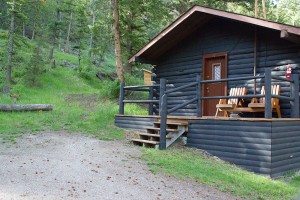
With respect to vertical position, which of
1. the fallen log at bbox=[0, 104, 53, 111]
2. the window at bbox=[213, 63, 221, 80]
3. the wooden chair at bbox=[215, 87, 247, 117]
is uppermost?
the window at bbox=[213, 63, 221, 80]

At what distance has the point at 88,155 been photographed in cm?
811

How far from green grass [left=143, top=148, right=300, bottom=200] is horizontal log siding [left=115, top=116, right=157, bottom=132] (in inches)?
87.0

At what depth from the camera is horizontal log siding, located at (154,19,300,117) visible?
9922mm

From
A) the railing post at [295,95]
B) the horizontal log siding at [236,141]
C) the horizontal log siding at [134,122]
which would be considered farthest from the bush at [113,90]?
the railing post at [295,95]

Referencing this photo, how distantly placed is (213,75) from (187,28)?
2003mm

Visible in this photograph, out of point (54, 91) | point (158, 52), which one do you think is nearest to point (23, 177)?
point (158, 52)

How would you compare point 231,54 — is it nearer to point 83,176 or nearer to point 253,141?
point 253,141

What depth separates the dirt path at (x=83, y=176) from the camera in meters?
5.36

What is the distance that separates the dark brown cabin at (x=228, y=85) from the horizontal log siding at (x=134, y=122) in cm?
3

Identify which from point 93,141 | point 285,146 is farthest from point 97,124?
point 285,146

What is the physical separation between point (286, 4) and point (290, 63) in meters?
48.1

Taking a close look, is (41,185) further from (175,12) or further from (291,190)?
(175,12)

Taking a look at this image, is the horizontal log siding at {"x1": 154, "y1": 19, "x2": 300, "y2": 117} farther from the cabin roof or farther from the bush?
the bush

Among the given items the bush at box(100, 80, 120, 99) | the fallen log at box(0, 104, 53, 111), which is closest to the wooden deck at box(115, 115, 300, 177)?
the fallen log at box(0, 104, 53, 111)
